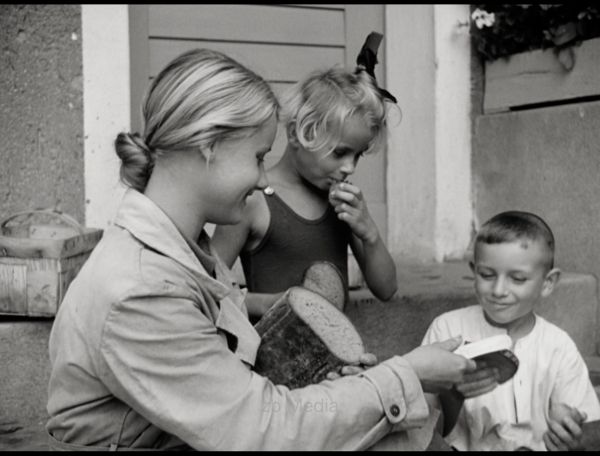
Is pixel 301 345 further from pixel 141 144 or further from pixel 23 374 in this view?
pixel 23 374

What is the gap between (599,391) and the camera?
10.4 feet

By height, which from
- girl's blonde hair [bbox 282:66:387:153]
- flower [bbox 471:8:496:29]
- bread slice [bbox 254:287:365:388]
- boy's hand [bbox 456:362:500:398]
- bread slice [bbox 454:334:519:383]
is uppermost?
flower [bbox 471:8:496:29]

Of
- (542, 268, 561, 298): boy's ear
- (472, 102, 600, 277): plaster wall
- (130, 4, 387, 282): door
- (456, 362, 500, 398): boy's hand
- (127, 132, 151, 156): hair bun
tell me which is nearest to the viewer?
(127, 132, 151, 156): hair bun

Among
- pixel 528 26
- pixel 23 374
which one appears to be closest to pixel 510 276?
pixel 23 374

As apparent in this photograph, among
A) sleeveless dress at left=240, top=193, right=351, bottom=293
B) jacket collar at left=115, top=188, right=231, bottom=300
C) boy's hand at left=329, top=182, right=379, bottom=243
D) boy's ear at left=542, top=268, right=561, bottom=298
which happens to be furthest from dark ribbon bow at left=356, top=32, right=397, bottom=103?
jacket collar at left=115, top=188, right=231, bottom=300

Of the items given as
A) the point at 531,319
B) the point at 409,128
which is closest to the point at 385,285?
the point at 531,319

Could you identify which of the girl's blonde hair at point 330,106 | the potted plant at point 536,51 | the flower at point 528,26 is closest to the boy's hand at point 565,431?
the girl's blonde hair at point 330,106

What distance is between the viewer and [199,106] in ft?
5.51

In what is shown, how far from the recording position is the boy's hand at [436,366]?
183 centimetres

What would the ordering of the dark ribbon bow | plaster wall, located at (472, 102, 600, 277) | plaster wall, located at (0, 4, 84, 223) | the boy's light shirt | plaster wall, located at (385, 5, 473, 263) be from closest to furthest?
1. the boy's light shirt
2. the dark ribbon bow
3. plaster wall, located at (0, 4, 84, 223)
4. plaster wall, located at (472, 102, 600, 277)
5. plaster wall, located at (385, 5, 473, 263)

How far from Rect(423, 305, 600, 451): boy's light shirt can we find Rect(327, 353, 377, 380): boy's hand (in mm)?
720

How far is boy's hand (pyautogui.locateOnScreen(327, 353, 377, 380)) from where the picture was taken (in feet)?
6.06

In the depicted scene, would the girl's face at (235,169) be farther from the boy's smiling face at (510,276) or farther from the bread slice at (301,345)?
the boy's smiling face at (510,276)

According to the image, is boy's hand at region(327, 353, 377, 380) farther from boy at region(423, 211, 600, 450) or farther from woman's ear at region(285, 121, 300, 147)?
woman's ear at region(285, 121, 300, 147)
